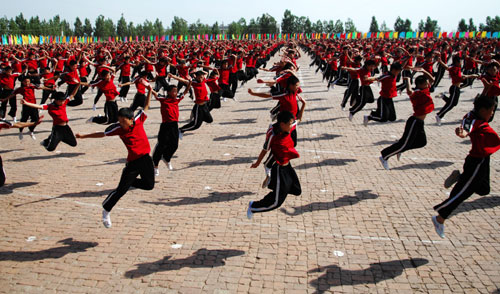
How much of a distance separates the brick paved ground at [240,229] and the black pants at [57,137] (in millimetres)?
549

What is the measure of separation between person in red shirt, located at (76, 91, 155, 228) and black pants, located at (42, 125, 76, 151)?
3.24m

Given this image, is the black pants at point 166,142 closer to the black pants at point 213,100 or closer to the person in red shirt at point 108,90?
the person in red shirt at point 108,90

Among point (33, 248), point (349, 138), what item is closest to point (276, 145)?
point (33, 248)

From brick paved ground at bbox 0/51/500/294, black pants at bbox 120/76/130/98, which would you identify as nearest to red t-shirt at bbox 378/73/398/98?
brick paved ground at bbox 0/51/500/294

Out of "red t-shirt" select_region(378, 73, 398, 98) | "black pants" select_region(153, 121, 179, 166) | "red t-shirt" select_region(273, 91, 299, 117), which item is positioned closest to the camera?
"red t-shirt" select_region(273, 91, 299, 117)

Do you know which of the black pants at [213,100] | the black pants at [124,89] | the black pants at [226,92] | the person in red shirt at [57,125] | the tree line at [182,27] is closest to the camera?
the person in red shirt at [57,125]

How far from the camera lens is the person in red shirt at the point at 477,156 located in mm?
5125

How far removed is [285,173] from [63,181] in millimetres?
4836

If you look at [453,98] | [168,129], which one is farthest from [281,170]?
[453,98]

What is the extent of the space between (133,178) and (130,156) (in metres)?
0.34

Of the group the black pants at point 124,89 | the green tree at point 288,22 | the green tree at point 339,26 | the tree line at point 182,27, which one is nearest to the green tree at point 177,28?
the tree line at point 182,27

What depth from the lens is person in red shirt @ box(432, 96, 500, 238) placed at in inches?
202

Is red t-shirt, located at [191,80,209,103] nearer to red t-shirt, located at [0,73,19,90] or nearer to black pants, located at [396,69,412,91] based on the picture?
red t-shirt, located at [0,73,19,90]

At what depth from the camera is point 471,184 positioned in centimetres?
521
